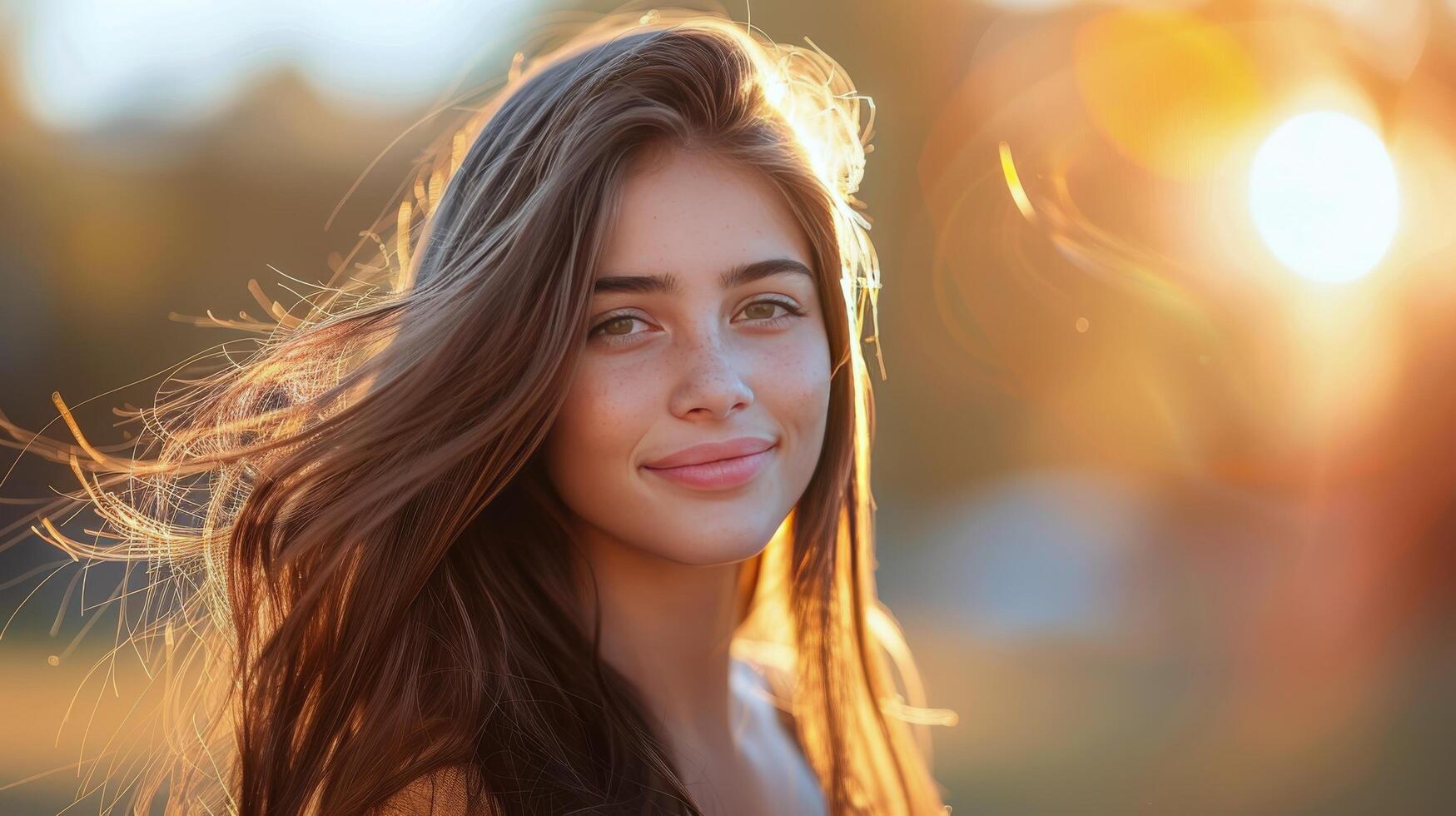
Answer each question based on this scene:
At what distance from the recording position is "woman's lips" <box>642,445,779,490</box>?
7.20ft

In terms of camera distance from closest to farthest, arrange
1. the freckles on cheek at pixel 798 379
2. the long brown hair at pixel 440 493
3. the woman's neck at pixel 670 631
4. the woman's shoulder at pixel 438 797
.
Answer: the woman's shoulder at pixel 438 797 → the long brown hair at pixel 440 493 → the freckles on cheek at pixel 798 379 → the woman's neck at pixel 670 631

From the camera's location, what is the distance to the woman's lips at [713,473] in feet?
7.20

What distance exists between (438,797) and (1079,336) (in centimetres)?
1365

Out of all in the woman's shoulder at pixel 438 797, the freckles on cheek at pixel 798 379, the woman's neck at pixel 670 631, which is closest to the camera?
the woman's shoulder at pixel 438 797

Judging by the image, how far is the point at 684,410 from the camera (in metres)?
→ 2.15

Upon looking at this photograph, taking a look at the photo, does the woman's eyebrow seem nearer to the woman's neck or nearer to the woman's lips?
the woman's lips

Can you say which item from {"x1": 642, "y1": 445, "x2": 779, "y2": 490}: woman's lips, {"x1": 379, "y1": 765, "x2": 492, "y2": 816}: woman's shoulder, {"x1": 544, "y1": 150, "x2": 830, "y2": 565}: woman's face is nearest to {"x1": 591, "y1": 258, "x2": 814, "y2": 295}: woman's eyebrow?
{"x1": 544, "y1": 150, "x2": 830, "y2": 565}: woman's face

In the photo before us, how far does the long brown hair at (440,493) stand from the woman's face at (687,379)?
0.06 metres

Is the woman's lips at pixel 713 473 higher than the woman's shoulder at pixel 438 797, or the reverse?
the woman's lips at pixel 713 473

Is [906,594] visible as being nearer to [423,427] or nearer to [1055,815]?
[1055,815]

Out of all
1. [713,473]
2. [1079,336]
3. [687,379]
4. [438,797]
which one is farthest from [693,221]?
[1079,336]

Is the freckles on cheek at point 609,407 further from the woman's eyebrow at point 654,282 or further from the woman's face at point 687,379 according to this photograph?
the woman's eyebrow at point 654,282

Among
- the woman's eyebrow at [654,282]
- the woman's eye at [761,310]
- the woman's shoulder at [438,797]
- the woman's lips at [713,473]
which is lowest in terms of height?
the woman's shoulder at [438,797]

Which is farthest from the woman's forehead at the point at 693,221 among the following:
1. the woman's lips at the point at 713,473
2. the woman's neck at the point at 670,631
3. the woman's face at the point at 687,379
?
the woman's neck at the point at 670,631
